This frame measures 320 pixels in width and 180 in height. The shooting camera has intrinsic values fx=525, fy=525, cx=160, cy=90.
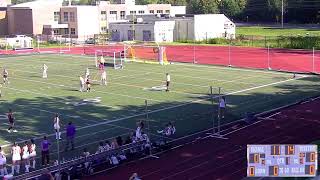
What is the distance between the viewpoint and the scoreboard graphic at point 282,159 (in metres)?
15.2

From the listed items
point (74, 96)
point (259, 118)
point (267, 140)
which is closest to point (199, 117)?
point (259, 118)

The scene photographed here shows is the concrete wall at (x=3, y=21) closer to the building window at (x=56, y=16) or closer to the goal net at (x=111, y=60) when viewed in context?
the building window at (x=56, y=16)

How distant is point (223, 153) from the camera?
22344 mm

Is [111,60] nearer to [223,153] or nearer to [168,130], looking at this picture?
[168,130]

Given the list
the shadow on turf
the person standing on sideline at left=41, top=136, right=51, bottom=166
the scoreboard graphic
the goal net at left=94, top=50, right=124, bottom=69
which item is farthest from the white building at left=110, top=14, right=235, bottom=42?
the scoreboard graphic

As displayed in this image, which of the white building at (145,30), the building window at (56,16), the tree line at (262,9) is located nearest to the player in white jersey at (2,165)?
the white building at (145,30)

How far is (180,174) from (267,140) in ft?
20.0

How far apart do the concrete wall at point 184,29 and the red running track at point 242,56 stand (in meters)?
9.24

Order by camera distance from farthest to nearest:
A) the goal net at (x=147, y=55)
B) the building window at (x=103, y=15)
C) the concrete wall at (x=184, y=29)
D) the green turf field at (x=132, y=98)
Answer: the building window at (x=103, y=15), the concrete wall at (x=184, y=29), the goal net at (x=147, y=55), the green turf field at (x=132, y=98)

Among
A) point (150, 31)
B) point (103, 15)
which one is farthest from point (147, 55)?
point (103, 15)

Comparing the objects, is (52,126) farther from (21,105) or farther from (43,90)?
(43,90)

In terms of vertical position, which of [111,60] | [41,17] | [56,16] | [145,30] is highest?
[56,16]

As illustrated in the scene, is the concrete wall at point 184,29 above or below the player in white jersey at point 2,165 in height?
above

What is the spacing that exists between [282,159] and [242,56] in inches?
1803
